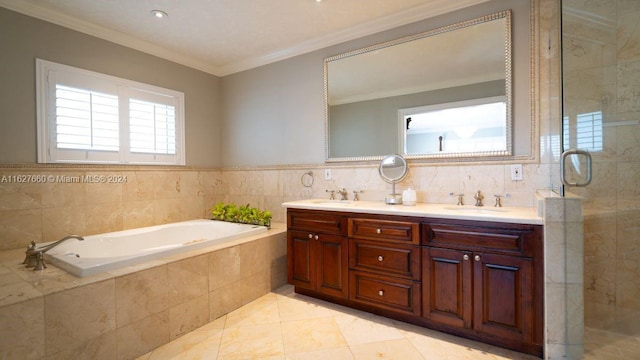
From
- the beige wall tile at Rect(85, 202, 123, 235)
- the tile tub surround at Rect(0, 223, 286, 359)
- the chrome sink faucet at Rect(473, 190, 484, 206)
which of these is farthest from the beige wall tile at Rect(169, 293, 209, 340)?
the chrome sink faucet at Rect(473, 190, 484, 206)

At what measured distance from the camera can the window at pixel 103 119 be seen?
250 cm

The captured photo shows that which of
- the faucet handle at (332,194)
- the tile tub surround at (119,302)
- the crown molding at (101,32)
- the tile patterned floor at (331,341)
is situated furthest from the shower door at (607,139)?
the crown molding at (101,32)

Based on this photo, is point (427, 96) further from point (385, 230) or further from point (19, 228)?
point (19, 228)

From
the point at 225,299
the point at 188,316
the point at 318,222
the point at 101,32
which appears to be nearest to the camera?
the point at 188,316

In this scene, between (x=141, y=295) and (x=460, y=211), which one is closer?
(x=141, y=295)

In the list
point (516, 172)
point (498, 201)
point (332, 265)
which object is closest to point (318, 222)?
point (332, 265)

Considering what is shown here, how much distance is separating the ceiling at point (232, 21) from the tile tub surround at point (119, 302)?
6.57 ft

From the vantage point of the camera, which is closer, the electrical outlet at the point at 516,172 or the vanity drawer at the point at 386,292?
the vanity drawer at the point at 386,292

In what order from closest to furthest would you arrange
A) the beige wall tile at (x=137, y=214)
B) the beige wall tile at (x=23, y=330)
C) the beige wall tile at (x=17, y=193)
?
1. the beige wall tile at (x=23, y=330)
2. the beige wall tile at (x=17, y=193)
3. the beige wall tile at (x=137, y=214)

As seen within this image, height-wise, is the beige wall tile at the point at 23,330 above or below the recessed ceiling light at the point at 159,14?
below

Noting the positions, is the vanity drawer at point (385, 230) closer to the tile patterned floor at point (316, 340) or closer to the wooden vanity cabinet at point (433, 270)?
the wooden vanity cabinet at point (433, 270)

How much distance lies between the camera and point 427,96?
2.55 meters

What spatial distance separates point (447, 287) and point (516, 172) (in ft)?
3.35

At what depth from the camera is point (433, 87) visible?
8.29 ft
